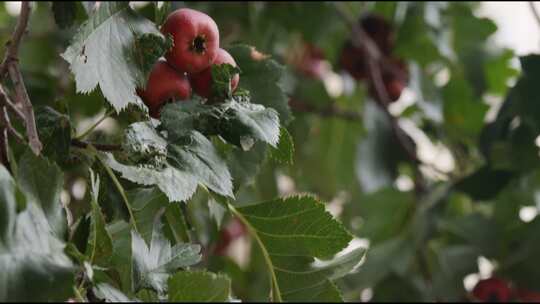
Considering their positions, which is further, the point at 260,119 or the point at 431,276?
the point at 431,276

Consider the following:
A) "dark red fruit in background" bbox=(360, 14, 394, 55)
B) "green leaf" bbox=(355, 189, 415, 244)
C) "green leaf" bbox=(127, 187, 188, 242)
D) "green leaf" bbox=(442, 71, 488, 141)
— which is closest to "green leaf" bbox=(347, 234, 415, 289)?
"green leaf" bbox=(355, 189, 415, 244)

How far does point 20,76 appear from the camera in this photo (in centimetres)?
57

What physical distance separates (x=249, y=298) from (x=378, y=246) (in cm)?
23

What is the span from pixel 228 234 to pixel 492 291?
546 mm

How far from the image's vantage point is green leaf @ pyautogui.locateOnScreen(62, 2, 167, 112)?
2.00 feet

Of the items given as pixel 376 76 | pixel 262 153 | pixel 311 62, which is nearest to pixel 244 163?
pixel 262 153

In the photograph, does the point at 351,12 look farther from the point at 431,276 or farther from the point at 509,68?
the point at 431,276

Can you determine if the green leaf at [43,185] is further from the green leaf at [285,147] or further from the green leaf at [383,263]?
the green leaf at [383,263]

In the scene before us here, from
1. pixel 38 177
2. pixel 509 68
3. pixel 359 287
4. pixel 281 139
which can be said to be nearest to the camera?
pixel 38 177

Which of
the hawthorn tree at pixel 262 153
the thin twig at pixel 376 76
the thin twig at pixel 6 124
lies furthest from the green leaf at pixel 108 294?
the thin twig at pixel 376 76

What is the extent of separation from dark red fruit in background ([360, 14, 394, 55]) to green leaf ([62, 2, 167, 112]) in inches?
29.5

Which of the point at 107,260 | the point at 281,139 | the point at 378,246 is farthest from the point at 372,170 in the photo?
the point at 107,260

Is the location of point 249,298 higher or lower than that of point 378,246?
lower

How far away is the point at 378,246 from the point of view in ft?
4.10
